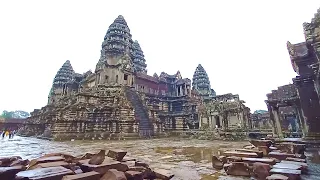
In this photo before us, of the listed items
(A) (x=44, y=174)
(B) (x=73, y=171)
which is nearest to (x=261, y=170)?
(B) (x=73, y=171)

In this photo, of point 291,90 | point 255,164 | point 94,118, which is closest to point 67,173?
point 255,164

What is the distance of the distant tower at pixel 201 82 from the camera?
57028 millimetres

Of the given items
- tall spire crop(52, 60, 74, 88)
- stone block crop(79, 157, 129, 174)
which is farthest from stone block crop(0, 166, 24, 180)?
tall spire crop(52, 60, 74, 88)

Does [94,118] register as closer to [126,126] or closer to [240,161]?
[126,126]

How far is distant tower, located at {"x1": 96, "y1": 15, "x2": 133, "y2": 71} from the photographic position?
36.7 meters

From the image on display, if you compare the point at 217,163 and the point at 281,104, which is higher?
the point at 281,104

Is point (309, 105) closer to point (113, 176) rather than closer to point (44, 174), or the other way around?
point (113, 176)

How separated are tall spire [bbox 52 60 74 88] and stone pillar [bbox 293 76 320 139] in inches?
1988

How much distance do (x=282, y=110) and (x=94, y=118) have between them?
29.2 metres

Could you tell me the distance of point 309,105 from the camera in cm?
1243

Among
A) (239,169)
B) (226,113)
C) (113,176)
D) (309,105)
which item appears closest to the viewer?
(113,176)

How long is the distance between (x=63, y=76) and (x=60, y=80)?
1.36m

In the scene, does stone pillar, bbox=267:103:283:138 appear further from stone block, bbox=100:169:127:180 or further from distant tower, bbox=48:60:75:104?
distant tower, bbox=48:60:75:104

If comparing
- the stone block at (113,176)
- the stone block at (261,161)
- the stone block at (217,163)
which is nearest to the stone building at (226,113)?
the stone block at (217,163)
